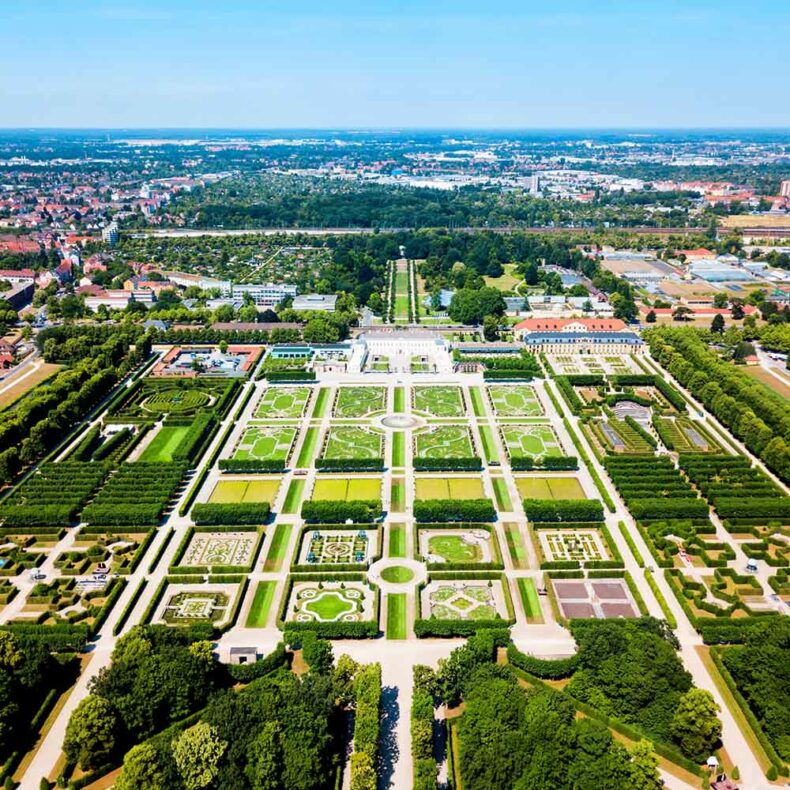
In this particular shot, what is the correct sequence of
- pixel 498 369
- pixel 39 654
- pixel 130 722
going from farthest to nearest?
1. pixel 498 369
2. pixel 39 654
3. pixel 130 722

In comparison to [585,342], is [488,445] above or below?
above

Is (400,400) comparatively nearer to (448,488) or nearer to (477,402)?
(477,402)

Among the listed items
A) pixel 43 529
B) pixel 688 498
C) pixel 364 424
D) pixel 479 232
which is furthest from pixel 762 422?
pixel 479 232

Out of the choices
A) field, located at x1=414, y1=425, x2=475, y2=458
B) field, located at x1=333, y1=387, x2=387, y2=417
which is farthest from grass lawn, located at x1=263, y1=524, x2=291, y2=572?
field, located at x1=333, y1=387, x2=387, y2=417

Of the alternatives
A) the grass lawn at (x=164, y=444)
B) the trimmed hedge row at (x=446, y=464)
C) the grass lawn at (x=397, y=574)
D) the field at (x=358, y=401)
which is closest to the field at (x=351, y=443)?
the field at (x=358, y=401)

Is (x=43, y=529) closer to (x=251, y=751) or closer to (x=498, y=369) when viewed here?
(x=251, y=751)

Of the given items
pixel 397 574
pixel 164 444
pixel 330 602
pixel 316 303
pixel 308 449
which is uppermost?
pixel 330 602

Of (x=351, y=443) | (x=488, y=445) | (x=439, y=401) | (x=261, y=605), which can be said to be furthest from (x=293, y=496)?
(x=439, y=401)
